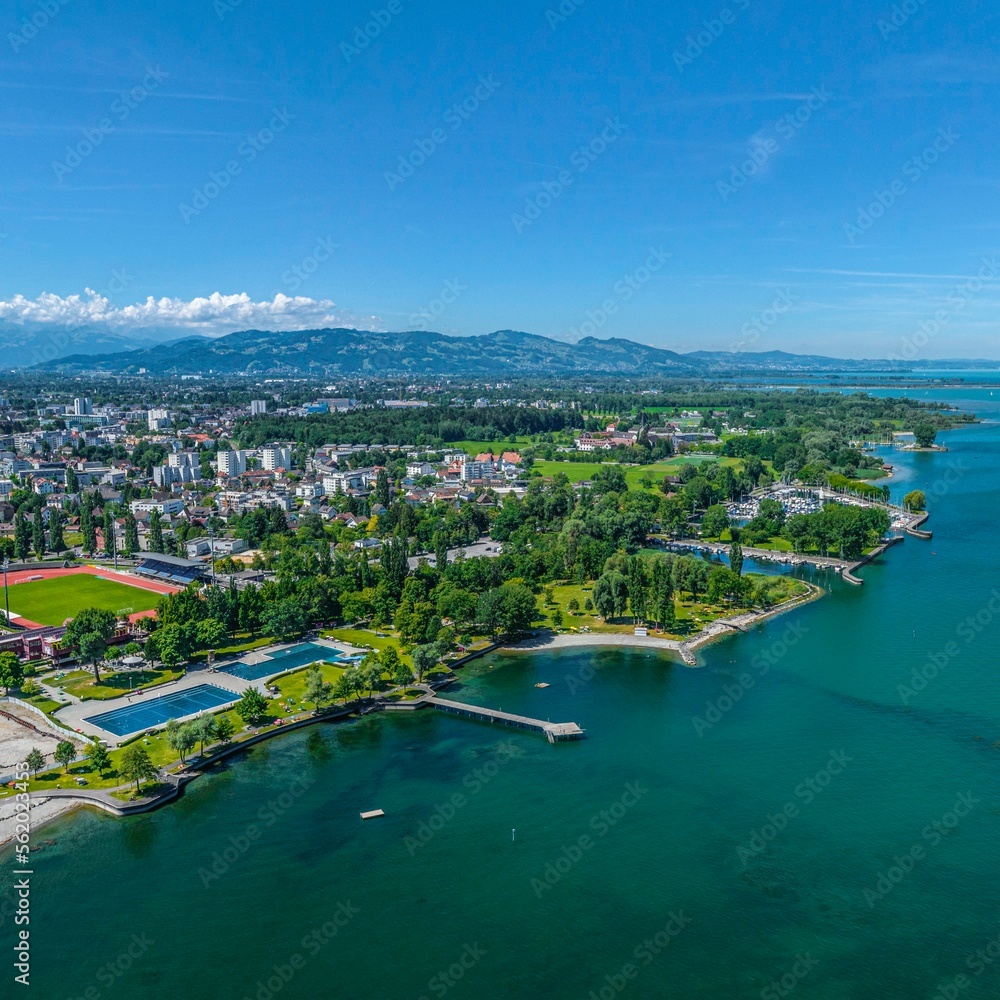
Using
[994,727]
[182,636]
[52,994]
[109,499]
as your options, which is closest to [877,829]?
[994,727]

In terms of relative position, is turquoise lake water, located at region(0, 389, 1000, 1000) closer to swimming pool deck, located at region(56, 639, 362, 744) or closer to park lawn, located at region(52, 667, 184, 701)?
swimming pool deck, located at region(56, 639, 362, 744)

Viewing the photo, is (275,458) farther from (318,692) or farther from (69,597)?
(318,692)

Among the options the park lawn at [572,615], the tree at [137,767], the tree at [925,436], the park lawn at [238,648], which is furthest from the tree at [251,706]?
the tree at [925,436]

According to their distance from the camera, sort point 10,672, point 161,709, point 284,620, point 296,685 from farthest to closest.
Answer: point 284,620 < point 296,685 < point 10,672 < point 161,709

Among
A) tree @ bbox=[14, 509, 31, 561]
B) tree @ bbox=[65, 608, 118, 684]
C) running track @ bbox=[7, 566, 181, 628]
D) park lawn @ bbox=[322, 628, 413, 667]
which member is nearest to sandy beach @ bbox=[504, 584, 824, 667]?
park lawn @ bbox=[322, 628, 413, 667]

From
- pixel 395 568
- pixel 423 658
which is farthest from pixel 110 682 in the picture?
pixel 395 568


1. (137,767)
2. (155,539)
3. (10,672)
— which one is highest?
(155,539)
